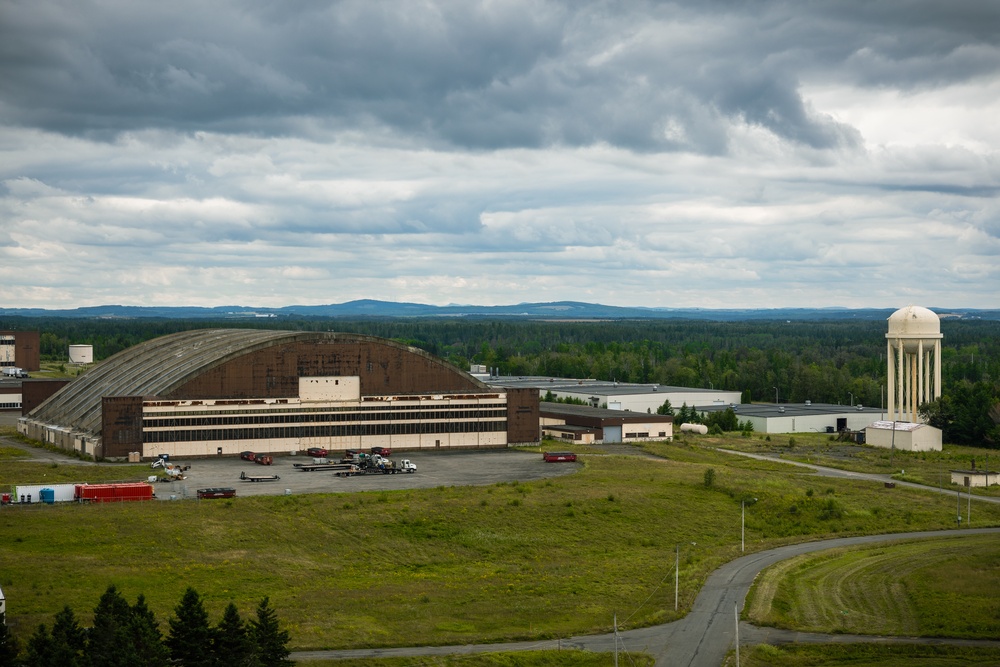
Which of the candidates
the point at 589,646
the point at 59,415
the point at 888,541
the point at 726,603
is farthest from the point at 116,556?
the point at 59,415

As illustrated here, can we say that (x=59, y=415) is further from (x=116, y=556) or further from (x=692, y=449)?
(x=692, y=449)

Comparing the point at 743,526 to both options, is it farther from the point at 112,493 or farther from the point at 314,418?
the point at 314,418

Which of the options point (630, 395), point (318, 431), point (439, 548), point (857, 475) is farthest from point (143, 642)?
point (630, 395)

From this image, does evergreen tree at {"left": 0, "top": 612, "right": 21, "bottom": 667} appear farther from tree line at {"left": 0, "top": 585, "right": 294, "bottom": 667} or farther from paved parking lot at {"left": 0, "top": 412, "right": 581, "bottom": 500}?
paved parking lot at {"left": 0, "top": 412, "right": 581, "bottom": 500}

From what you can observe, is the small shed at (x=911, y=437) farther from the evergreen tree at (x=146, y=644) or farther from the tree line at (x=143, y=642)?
the evergreen tree at (x=146, y=644)


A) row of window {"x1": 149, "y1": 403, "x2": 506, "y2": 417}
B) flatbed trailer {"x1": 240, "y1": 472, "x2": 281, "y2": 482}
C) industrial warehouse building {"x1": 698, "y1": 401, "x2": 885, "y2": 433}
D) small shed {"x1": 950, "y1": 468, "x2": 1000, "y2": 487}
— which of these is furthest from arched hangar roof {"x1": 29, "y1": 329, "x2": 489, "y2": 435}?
industrial warehouse building {"x1": 698, "y1": 401, "x2": 885, "y2": 433}

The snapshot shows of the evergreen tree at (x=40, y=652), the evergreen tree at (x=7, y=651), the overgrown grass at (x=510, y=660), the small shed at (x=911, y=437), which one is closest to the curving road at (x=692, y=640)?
the overgrown grass at (x=510, y=660)
